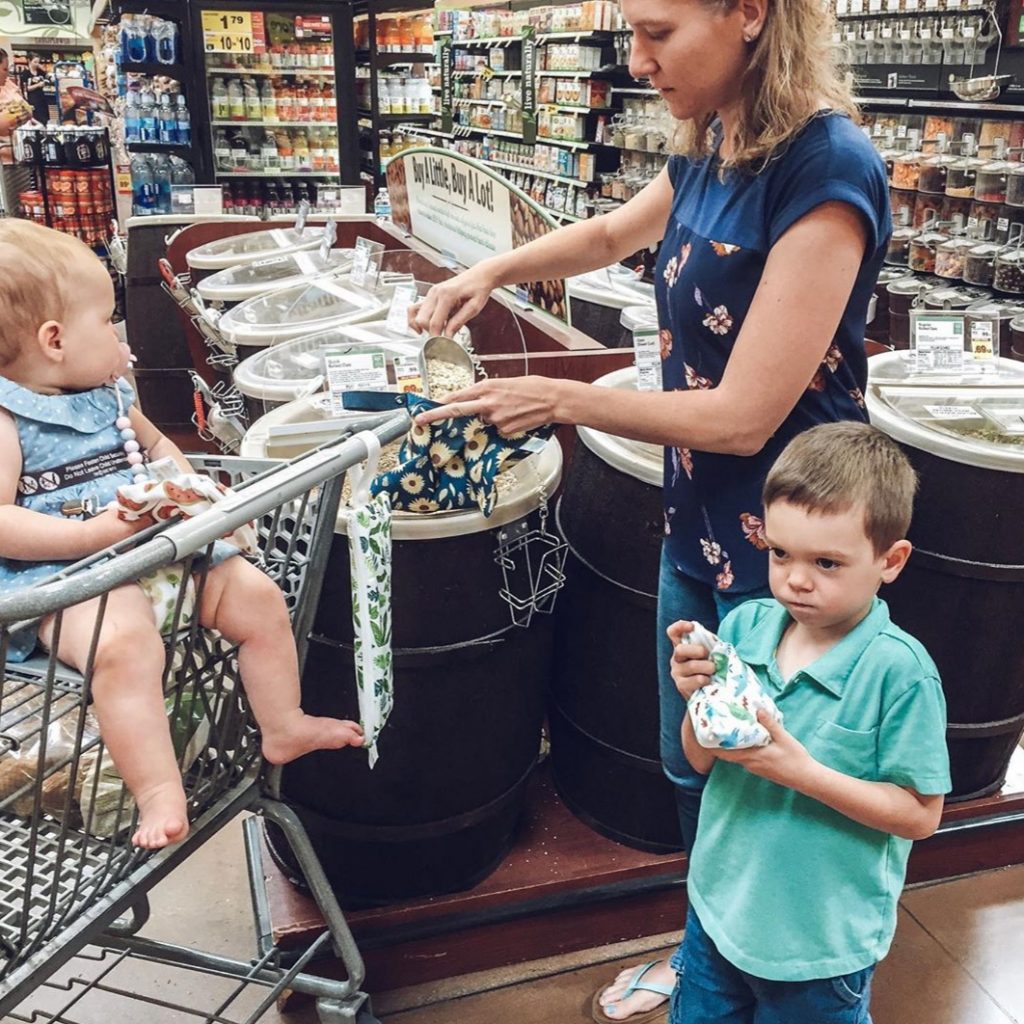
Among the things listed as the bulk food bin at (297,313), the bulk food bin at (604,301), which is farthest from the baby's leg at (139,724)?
the bulk food bin at (604,301)

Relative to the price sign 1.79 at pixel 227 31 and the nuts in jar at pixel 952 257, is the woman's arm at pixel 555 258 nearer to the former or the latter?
the nuts in jar at pixel 952 257

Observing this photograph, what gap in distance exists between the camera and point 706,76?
131 cm

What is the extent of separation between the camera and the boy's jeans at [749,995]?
1.27 metres

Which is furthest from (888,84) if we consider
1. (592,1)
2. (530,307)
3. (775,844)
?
(775,844)

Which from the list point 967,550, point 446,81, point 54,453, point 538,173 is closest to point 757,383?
point 967,550

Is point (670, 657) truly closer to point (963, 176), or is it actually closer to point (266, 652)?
point (266, 652)

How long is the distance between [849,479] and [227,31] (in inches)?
251

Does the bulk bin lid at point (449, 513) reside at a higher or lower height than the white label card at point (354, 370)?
lower

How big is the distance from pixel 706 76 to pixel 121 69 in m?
6.05

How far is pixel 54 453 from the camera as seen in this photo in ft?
4.77

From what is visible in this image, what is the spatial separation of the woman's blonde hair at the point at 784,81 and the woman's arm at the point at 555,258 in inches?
14.6

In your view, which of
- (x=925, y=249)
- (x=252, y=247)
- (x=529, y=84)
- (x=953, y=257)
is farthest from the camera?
(x=529, y=84)

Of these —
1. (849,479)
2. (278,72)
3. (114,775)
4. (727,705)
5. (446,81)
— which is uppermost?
(446,81)

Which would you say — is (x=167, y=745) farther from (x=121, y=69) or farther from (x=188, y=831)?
(x=121, y=69)
